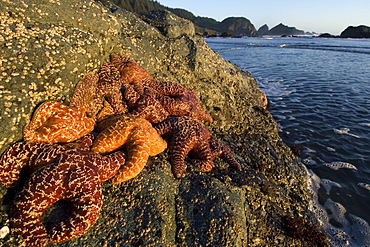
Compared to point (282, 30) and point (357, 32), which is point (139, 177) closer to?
point (357, 32)

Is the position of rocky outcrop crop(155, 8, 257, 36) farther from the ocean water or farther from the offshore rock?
the offshore rock

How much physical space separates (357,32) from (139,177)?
87378mm

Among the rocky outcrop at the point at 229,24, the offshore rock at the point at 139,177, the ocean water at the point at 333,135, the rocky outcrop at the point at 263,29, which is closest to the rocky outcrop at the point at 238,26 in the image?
the rocky outcrop at the point at 229,24

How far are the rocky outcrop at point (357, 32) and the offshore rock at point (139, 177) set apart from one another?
263 feet

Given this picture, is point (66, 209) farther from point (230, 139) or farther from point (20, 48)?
point (230, 139)

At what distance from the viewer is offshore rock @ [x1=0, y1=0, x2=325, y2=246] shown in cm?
351

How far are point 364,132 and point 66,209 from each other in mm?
10481

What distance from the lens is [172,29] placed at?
8.59 meters

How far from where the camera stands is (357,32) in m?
69.2

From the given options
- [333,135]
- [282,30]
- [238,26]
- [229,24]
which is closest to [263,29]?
[282,30]

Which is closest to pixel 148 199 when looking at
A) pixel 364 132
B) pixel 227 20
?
pixel 364 132

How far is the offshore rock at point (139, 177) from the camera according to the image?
3.51m

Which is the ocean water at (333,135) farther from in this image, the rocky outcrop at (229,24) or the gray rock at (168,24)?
the rocky outcrop at (229,24)

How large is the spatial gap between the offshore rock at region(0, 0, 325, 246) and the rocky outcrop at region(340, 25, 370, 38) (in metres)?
80.1
